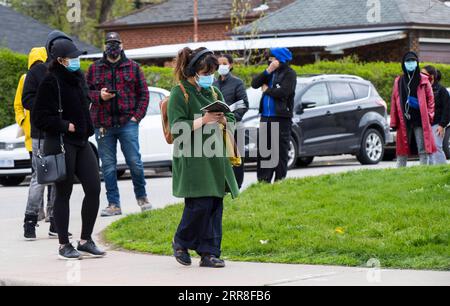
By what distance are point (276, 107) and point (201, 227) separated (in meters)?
5.76

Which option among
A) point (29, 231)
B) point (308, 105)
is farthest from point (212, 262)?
point (308, 105)

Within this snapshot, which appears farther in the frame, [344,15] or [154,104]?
[344,15]

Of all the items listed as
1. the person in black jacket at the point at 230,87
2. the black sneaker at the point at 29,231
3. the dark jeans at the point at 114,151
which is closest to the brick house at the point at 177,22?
the person in black jacket at the point at 230,87

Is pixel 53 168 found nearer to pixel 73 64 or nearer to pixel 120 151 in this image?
pixel 73 64

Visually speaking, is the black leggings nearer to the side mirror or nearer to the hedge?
the side mirror

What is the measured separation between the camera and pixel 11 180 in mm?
20578

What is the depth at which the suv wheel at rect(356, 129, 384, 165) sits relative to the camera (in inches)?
906

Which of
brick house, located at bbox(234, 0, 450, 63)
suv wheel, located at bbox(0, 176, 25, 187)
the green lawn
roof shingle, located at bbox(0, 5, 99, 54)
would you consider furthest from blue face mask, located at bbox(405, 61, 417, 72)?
roof shingle, located at bbox(0, 5, 99, 54)

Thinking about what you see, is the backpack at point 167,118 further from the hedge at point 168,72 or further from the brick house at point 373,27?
the brick house at point 373,27

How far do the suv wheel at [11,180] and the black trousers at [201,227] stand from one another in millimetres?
11520

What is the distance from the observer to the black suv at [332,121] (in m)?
21.5

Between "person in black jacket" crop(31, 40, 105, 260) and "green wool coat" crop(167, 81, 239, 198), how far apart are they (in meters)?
1.04
